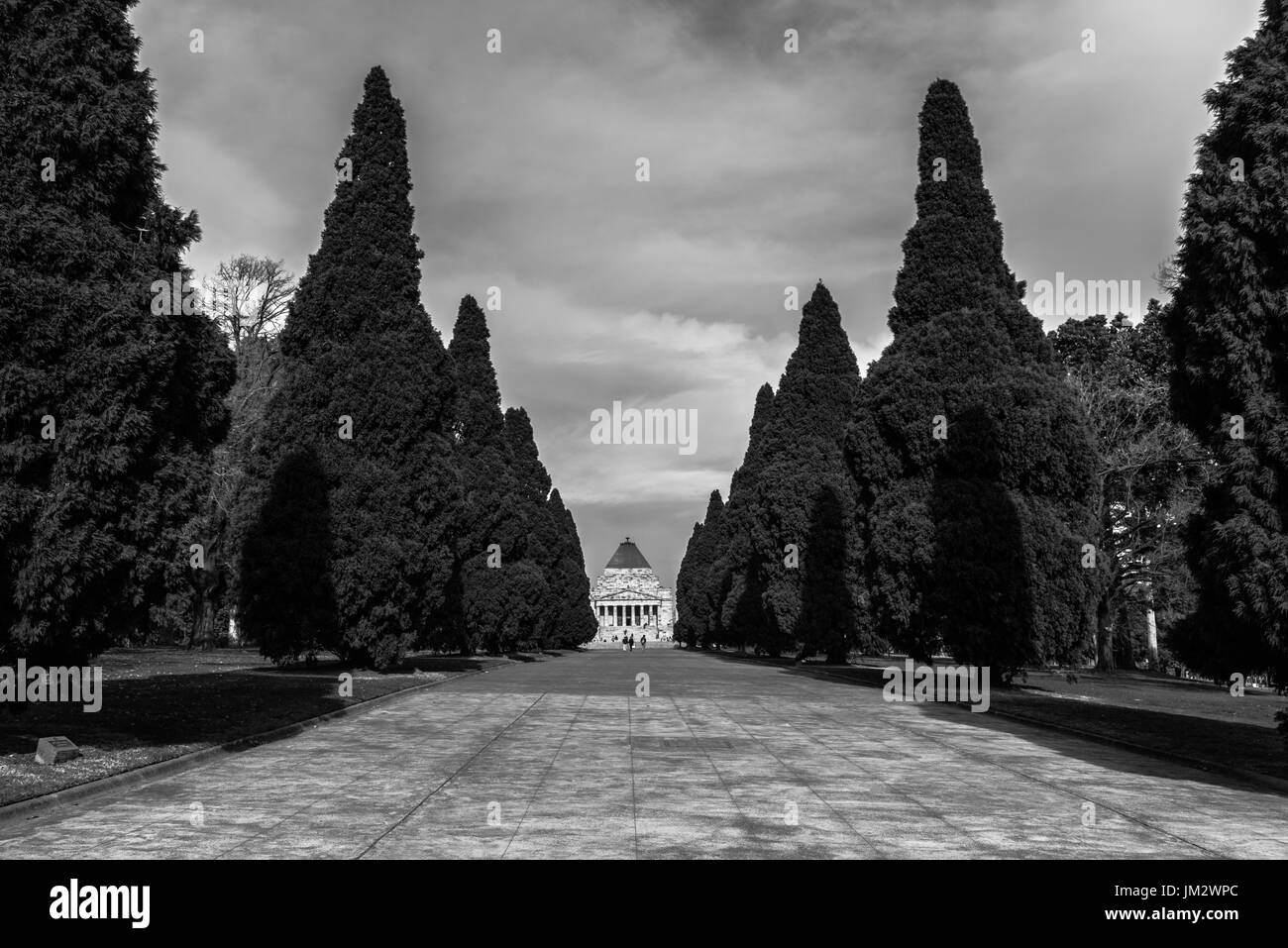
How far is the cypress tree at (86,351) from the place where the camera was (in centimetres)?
1111

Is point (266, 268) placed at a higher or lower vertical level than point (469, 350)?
higher

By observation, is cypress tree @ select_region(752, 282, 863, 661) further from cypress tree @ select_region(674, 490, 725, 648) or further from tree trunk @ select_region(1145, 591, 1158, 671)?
cypress tree @ select_region(674, 490, 725, 648)

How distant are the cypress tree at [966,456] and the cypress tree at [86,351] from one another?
61.1 feet

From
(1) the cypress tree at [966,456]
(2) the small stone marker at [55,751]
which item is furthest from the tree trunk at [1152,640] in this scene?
(2) the small stone marker at [55,751]

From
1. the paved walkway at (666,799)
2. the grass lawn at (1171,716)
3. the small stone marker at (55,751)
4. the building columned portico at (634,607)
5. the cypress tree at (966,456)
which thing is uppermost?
the cypress tree at (966,456)

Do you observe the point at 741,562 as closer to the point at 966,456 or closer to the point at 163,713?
the point at 966,456

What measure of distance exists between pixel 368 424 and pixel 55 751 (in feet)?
59.2

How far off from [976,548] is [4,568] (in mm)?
20857

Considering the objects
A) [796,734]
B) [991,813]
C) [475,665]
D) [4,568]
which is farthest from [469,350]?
[991,813]

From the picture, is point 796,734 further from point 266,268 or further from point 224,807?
point 266,268

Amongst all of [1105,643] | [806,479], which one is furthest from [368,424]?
[1105,643]

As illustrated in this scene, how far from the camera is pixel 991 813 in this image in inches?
390

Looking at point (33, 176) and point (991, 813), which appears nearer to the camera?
point (991, 813)

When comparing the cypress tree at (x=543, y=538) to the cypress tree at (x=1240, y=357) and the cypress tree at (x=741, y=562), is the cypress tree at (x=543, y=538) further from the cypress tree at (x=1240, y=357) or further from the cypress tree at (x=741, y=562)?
the cypress tree at (x=1240, y=357)
